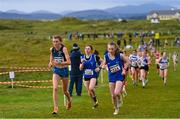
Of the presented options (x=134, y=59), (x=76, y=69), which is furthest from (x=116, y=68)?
(x=134, y=59)

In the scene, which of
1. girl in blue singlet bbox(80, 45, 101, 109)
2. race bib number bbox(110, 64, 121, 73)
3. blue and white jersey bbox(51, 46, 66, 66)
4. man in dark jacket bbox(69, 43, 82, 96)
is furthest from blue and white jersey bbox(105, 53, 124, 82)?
man in dark jacket bbox(69, 43, 82, 96)

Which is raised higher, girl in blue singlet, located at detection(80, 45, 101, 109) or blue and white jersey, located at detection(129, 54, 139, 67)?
girl in blue singlet, located at detection(80, 45, 101, 109)

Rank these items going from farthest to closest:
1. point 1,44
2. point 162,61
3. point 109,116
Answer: point 1,44 → point 162,61 → point 109,116

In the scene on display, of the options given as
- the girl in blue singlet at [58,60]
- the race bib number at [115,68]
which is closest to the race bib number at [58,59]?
the girl in blue singlet at [58,60]

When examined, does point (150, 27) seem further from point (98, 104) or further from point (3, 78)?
point (98, 104)

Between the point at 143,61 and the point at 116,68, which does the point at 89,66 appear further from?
the point at 143,61

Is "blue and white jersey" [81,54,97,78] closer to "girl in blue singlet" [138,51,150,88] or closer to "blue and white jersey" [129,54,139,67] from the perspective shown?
"girl in blue singlet" [138,51,150,88]

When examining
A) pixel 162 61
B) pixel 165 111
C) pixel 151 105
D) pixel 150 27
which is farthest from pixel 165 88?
pixel 150 27

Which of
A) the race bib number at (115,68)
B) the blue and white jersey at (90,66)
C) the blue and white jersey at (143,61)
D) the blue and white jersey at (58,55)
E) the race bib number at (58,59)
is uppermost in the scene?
the blue and white jersey at (58,55)

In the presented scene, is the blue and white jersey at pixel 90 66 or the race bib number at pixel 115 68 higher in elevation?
the race bib number at pixel 115 68

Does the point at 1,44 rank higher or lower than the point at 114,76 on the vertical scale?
lower

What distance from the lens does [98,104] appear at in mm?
Result: 20797

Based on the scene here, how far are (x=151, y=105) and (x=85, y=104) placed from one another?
245 centimetres

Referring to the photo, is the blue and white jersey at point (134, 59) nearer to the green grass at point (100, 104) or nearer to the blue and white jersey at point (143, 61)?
the blue and white jersey at point (143, 61)
